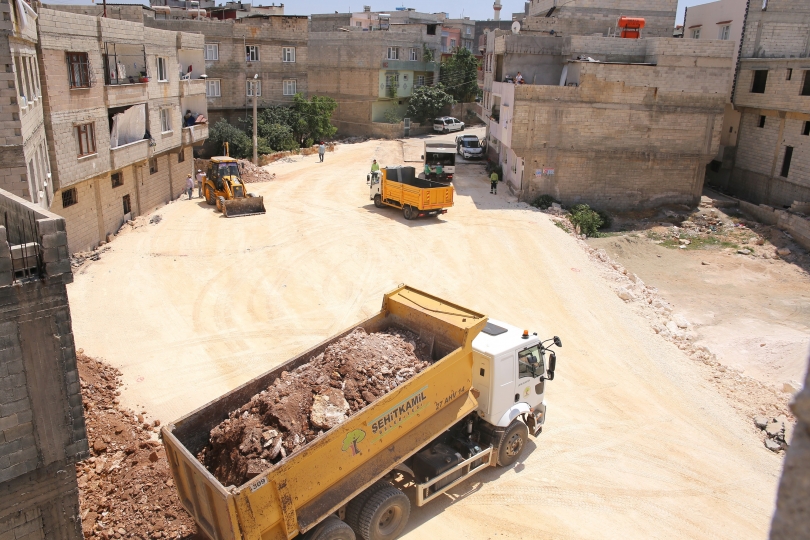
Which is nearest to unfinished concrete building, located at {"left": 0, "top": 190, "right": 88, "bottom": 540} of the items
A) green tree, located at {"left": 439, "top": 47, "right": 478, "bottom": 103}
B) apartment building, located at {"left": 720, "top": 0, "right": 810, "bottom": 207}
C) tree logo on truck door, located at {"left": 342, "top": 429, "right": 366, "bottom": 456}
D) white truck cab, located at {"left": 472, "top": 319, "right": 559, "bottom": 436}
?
tree logo on truck door, located at {"left": 342, "top": 429, "right": 366, "bottom": 456}

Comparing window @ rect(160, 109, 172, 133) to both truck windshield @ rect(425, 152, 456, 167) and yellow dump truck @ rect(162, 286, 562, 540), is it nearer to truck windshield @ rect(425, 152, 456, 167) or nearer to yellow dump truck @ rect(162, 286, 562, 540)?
truck windshield @ rect(425, 152, 456, 167)

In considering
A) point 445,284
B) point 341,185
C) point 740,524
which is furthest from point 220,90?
point 740,524

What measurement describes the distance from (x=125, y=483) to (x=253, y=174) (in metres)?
26.2

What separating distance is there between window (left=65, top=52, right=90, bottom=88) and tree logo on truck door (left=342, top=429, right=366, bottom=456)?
57.5 feet

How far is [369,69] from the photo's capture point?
51.1 meters

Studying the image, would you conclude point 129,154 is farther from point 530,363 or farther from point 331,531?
point 331,531

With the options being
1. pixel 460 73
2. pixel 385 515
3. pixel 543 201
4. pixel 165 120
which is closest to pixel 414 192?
pixel 543 201

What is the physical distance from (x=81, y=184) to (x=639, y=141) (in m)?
24.5

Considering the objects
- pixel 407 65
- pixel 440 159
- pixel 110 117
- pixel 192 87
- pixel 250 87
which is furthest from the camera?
pixel 407 65

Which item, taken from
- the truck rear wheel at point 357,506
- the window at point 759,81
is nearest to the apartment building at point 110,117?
the truck rear wheel at point 357,506

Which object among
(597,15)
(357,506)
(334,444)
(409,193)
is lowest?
(357,506)

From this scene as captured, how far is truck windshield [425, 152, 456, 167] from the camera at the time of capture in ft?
115

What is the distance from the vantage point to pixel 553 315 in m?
18.3

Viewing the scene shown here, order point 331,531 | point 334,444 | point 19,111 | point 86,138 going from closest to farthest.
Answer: point 334,444 < point 331,531 < point 19,111 < point 86,138
